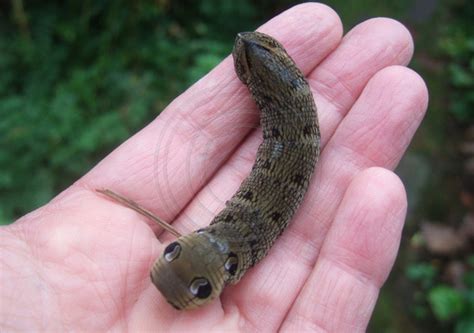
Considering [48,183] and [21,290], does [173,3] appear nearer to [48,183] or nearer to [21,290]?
[48,183]

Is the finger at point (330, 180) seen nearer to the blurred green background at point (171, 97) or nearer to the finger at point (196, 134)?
the finger at point (196, 134)

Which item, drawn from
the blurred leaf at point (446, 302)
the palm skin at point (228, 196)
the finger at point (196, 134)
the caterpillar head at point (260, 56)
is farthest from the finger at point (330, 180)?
the blurred leaf at point (446, 302)

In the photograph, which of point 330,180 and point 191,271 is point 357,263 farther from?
point 191,271

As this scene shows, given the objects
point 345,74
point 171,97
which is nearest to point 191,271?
point 345,74

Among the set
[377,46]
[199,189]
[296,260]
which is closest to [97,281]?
[199,189]

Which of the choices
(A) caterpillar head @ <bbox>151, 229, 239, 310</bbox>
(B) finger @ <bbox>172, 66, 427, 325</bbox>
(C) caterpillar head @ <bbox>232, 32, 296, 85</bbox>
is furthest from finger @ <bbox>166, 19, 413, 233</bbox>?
(A) caterpillar head @ <bbox>151, 229, 239, 310</bbox>
